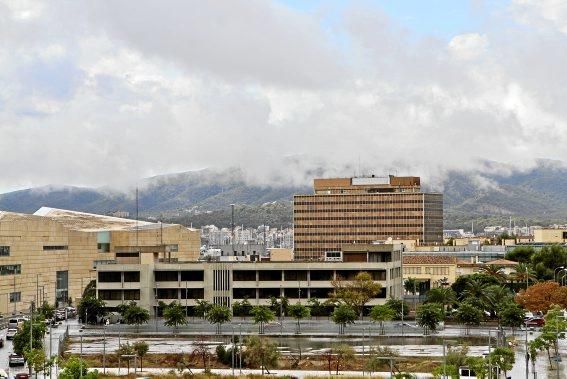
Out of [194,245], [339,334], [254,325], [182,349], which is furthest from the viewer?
[194,245]

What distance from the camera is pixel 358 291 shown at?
113688 millimetres

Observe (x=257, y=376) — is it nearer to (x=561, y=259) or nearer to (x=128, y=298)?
(x=128, y=298)

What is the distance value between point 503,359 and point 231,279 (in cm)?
5494

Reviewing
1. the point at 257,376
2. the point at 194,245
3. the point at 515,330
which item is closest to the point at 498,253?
the point at 194,245

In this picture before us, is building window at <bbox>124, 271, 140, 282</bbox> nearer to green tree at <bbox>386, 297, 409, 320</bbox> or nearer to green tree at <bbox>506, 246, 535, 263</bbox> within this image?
green tree at <bbox>386, 297, 409, 320</bbox>

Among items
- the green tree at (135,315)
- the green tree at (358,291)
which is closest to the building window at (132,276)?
the green tree at (135,315)

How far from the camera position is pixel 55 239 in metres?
146

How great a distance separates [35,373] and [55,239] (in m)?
77.4

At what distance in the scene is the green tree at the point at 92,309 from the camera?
112m

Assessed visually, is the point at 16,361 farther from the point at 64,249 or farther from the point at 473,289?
the point at 64,249

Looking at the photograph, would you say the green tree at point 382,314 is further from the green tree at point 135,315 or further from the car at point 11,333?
the car at point 11,333

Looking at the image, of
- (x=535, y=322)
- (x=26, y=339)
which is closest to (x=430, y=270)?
(x=535, y=322)

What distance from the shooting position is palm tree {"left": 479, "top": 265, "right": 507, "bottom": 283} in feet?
449

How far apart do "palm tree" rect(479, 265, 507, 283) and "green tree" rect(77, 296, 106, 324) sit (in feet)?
154
